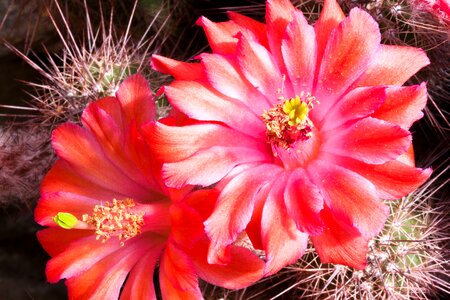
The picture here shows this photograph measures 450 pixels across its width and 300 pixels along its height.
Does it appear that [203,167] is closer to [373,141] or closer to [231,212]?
[231,212]

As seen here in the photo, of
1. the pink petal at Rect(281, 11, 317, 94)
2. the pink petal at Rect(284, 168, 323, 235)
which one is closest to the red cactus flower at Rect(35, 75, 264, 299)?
the pink petal at Rect(284, 168, 323, 235)

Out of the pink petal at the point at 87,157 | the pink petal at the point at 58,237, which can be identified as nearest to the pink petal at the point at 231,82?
the pink petal at the point at 87,157

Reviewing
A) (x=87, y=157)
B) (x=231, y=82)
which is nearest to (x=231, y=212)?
(x=231, y=82)

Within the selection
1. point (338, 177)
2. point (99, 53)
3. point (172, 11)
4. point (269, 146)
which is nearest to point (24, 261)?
point (99, 53)

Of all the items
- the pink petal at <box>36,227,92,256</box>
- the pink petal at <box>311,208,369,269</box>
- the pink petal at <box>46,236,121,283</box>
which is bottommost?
the pink petal at <box>36,227,92,256</box>

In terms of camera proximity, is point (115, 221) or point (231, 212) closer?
point (231, 212)

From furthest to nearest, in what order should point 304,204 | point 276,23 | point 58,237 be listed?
1. point 58,237
2. point 276,23
3. point 304,204

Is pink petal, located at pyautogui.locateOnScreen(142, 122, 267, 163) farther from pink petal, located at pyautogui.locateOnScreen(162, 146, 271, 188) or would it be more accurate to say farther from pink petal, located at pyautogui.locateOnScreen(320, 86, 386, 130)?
pink petal, located at pyautogui.locateOnScreen(320, 86, 386, 130)
